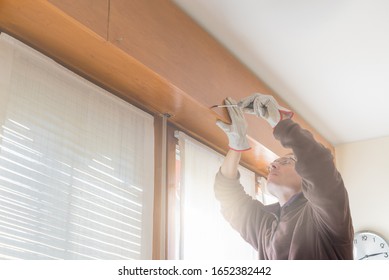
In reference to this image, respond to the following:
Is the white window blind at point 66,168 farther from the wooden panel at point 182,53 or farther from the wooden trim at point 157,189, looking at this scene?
the wooden panel at point 182,53

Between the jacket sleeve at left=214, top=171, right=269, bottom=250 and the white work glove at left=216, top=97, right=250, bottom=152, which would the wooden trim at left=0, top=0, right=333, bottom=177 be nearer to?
the white work glove at left=216, top=97, right=250, bottom=152

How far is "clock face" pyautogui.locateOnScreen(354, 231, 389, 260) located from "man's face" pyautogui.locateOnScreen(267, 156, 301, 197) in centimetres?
115

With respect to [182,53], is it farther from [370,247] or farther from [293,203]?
[370,247]

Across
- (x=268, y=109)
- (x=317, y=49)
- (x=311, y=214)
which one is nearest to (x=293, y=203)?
(x=311, y=214)

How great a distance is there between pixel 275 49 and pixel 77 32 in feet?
3.43

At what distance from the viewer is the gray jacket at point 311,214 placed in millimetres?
1962

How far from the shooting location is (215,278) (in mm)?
1677

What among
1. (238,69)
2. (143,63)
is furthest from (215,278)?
(238,69)

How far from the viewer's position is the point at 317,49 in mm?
2693

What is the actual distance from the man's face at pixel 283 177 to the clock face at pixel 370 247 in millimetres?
1147

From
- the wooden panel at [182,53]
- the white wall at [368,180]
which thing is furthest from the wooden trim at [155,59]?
the white wall at [368,180]

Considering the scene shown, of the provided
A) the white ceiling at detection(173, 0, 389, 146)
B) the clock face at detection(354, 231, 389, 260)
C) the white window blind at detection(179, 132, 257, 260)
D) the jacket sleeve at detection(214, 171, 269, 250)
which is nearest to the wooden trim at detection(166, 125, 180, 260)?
the white window blind at detection(179, 132, 257, 260)

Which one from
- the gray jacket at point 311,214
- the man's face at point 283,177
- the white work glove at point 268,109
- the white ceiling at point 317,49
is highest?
the white ceiling at point 317,49

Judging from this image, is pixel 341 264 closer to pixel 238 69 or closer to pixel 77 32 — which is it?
pixel 77 32
